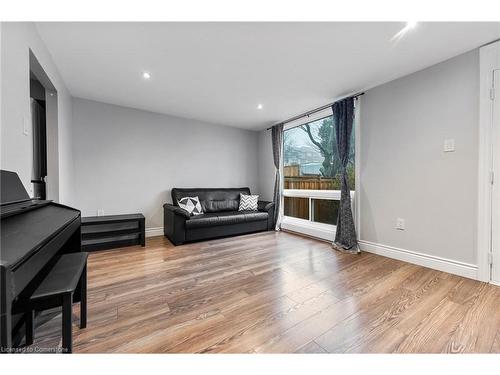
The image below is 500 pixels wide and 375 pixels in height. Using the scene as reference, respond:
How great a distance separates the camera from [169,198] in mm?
4031

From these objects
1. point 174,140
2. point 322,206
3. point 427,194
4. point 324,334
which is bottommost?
point 324,334

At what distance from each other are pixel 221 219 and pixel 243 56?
2.40 metres

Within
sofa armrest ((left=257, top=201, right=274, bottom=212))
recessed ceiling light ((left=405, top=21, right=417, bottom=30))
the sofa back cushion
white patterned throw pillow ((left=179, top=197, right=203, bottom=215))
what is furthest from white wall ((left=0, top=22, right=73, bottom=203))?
sofa armrest ((left=257, top=201, right=274, bottom=212))

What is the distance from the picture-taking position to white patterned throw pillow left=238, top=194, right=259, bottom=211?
14.2 ft

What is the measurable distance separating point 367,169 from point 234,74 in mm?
2183

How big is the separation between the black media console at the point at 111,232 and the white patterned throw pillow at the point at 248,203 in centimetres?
191

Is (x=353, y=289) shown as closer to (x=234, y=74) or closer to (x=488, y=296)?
(x=488, y=296)

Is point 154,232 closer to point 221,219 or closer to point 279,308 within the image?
point 221,219

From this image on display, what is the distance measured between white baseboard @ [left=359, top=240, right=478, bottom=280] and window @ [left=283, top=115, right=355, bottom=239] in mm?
670

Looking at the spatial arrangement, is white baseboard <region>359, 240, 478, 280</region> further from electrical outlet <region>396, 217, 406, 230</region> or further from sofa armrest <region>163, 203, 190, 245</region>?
sofa armrest <region>163, 203, 190, 245</region>

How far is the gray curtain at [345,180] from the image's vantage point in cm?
294

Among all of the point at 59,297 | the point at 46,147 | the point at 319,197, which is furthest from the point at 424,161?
the point at 46,147

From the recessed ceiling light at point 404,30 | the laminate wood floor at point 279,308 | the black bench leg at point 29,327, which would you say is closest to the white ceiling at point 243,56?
the recessed ceiling light at point 404,30

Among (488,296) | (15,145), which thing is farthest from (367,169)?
(15,145)
